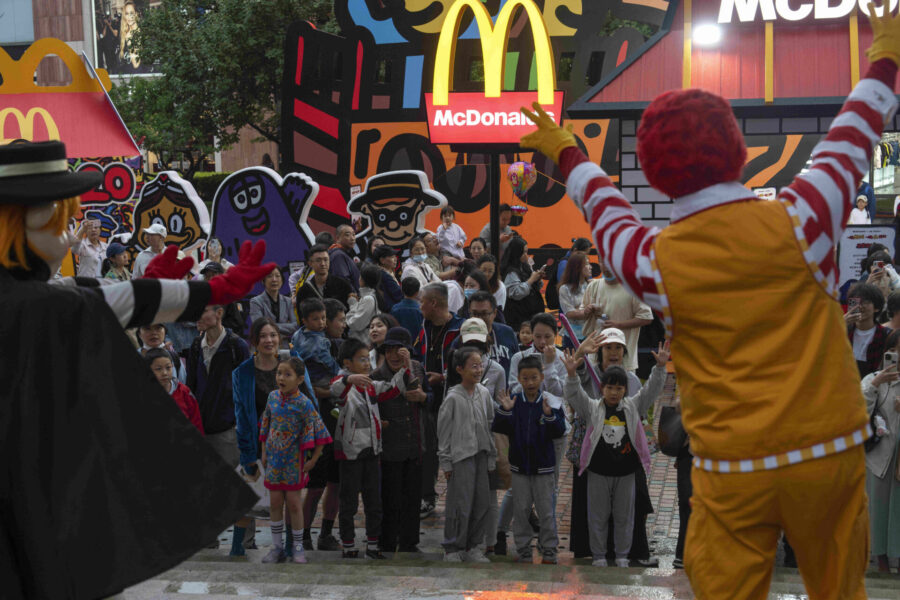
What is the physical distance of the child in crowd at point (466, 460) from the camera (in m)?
6.63

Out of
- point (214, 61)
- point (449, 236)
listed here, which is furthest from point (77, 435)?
point (214, 61)

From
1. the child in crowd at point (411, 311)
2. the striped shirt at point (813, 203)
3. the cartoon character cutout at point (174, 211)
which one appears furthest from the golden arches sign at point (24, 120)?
the striped shirt at point (813, 203)

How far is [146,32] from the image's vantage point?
3062 cm

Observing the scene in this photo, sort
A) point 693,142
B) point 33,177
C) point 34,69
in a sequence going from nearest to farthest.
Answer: point 693,142 < point 33,177 < point 34,69

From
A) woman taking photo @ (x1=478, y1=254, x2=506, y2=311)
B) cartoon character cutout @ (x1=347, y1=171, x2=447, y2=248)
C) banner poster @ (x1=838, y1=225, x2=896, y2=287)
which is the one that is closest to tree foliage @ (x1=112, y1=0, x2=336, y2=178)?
cartoon character cutout @ (x1=347, y1=171, x2=447, y2=248)

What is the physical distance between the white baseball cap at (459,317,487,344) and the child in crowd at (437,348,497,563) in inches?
24.7

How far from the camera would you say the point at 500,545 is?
277 inches

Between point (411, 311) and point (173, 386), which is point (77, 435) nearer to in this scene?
point (173, 386)

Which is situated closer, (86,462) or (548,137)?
(86,462)

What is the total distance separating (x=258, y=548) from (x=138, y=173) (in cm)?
1429

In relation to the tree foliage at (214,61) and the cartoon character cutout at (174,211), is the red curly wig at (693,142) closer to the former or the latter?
the cartoon character cutout at (174,211)

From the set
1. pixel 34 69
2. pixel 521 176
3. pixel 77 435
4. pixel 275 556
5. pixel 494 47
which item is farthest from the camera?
pixel 521 176

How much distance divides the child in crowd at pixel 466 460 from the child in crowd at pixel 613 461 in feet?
2.14

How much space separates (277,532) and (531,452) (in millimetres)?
1689
